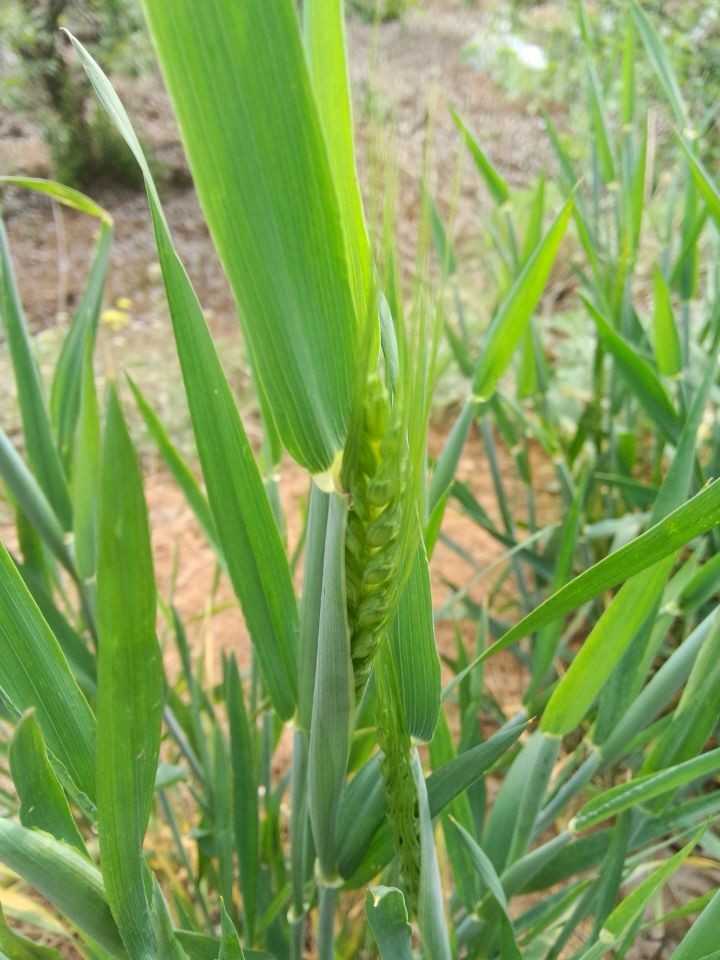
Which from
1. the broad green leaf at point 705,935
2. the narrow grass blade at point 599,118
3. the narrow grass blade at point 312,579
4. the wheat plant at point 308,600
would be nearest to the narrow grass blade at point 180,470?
the wheat plant at point 308,600

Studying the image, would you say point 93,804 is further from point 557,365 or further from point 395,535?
point 557,365

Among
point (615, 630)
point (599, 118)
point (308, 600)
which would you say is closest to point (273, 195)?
point (308, 600)

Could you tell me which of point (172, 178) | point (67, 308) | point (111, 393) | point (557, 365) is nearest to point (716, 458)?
point (111, 393)

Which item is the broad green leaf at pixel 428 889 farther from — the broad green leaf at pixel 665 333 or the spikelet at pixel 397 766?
the broad green leaf at pixel 665 333

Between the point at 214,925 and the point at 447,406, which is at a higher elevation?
the point at 447,406

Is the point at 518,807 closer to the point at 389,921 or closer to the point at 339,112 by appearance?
the point at 389,921

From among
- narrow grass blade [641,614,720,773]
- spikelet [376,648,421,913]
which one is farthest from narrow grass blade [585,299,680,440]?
spikelet [376,648,421,913]

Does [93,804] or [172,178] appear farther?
[172,178]
